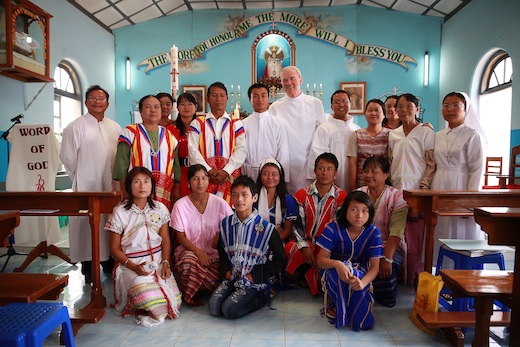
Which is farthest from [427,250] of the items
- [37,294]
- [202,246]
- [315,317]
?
[37,294]

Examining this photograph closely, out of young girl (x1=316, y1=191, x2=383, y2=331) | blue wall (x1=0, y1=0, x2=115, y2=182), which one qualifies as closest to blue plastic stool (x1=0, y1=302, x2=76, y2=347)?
young girl (x1=316, y1=191, x2=383, y2=331)

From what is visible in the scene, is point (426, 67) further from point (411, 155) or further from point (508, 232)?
point (508, 232)

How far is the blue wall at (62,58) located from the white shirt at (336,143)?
4163 mm

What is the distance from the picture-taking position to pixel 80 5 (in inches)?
285

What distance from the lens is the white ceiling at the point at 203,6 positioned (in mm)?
7769

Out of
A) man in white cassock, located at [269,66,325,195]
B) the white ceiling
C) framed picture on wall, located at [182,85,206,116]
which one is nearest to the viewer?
man in white cassock, located at [269,66,325,195]

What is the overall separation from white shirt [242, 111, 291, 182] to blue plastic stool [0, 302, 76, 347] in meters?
2.31

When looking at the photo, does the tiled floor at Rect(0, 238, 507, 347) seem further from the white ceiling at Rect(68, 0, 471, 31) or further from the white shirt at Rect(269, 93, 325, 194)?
the white ceiling at Rect(68, 0, 471, 31)

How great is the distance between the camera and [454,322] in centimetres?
228

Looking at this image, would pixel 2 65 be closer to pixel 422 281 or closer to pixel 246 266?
pixel 246 266

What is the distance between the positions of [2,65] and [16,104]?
1027 millimetres

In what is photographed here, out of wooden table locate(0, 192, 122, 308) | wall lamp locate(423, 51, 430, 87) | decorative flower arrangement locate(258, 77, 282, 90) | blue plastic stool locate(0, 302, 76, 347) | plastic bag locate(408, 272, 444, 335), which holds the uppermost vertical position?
wall lamp locate(423, 51, 430, 87)

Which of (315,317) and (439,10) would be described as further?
(439,10)

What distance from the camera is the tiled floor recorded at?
7.65ft
